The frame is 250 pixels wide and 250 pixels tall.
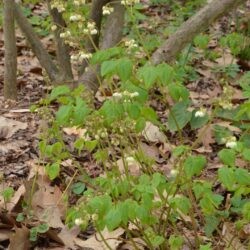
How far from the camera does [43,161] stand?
2902 millimetres

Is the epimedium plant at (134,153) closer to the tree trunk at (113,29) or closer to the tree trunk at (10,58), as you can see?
the tree trunk at (113,29)

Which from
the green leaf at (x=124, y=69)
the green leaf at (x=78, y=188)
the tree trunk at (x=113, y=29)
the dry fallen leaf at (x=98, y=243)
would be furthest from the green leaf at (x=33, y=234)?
the tree trunk at (x=113, y=29)

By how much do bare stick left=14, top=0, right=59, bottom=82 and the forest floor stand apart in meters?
0.26

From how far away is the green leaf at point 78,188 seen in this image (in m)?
2.80

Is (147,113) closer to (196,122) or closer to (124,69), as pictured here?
(124,69)

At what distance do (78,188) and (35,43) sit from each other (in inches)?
52.8

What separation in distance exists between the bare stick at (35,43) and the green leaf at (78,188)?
1.15 metres

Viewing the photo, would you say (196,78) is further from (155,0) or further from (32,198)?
(32,198)

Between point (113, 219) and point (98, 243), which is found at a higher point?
point (113, 219)

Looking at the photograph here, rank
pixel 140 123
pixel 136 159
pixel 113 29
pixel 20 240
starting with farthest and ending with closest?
1. pixel 113 29
2. pixel 20 240
3. pixel 136 159
4. pixel 140 123

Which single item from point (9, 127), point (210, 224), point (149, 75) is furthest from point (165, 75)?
point (9, 127)

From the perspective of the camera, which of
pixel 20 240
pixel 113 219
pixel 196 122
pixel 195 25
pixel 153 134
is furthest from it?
pixel 153 134

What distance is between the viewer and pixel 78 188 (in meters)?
2.82

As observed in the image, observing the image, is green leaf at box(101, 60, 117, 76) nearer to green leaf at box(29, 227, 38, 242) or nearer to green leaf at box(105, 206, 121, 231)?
green leaf at box(105, 206, 121, 231)
